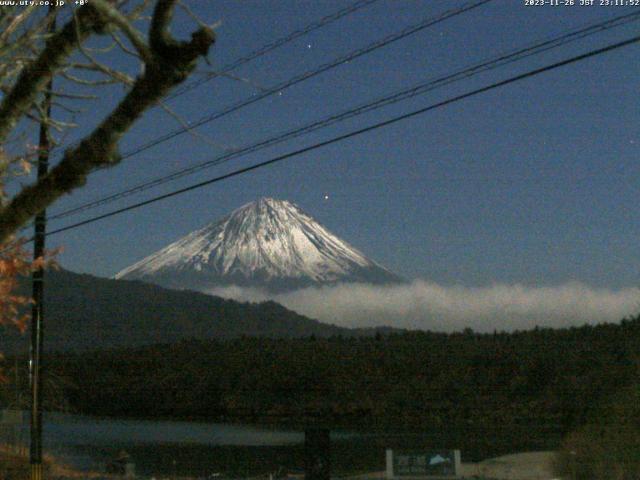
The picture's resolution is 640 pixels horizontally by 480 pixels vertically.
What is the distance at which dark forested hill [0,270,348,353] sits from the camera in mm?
75812

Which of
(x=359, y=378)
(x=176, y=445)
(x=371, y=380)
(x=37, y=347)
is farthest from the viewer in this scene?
(x=359, y=378)

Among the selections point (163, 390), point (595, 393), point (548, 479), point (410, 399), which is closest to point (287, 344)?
point (163, 390)

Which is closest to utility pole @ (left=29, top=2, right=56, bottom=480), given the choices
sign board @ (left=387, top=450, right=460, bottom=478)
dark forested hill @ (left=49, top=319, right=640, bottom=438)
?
sign board @ (left=387, top=450, right=460, bottom=478)

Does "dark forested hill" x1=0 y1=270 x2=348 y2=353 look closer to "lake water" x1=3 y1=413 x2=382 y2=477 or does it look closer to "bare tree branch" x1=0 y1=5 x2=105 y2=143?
"lake water" x1=3 y1=413 x2=382 y2=477

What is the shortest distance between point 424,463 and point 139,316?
67.1 metres

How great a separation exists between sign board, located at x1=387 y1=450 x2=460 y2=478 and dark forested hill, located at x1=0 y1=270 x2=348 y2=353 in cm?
5822

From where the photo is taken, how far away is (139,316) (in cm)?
8056

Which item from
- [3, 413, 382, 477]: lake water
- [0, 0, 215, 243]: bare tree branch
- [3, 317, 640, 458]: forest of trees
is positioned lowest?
[3, 413, 382, 477]: lake water

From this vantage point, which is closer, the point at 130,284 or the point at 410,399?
the point at 410,399

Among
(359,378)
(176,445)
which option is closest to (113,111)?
(176,445)

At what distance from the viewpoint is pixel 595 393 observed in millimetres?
31625

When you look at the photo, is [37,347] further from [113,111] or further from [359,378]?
[359,378]

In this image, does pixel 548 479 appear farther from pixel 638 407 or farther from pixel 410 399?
pixel 410 399

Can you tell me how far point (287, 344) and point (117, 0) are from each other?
50823 mm
